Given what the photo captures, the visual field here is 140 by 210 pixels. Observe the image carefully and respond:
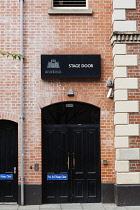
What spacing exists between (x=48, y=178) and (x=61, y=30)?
4708 millimetres

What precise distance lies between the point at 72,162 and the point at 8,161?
2.03 meters

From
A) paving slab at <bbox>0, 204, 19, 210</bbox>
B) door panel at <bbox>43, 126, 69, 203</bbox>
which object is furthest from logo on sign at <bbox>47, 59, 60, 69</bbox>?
paving slab at <bbox>0, 204, 19, 210</bbox>

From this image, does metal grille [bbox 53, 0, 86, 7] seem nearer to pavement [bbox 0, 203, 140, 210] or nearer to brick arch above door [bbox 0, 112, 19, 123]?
brick arch above door [bbox 0, 112, 19, 123]

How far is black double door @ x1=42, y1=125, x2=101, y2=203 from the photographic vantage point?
11.9 metres

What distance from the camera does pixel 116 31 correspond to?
38.0ft

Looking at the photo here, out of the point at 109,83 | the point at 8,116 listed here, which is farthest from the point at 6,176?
the point at 109,83

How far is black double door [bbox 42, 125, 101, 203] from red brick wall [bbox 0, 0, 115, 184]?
33 cm

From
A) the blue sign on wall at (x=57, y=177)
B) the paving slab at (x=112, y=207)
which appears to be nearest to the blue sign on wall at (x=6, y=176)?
the blue sign on wall at (x=57, y=177)

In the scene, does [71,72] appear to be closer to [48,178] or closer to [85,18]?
[85,18]

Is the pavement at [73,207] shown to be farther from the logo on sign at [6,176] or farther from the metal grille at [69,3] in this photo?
the metal grille at [69,3]

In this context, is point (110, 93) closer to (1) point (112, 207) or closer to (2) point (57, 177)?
(2) point (57, 177)

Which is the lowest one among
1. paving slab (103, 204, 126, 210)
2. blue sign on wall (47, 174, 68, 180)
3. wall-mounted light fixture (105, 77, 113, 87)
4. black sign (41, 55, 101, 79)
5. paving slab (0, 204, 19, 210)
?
paving slab (0, 204, 19, 210)

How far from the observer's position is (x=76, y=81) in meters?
12.0

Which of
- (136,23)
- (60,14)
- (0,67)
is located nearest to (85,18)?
(60,14)
